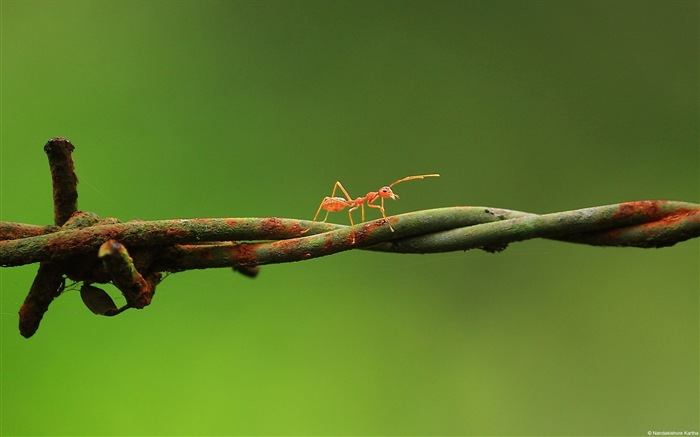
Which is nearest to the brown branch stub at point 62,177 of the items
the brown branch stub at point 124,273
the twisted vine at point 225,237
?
the twisted vine at point 225,237

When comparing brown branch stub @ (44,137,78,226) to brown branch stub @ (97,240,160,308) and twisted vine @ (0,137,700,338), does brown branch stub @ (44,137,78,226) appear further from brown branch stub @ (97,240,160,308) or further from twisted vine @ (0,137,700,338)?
brown branch stub @ (97,240,160,308)

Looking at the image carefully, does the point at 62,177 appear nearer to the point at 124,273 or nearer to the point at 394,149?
the point at 124,273

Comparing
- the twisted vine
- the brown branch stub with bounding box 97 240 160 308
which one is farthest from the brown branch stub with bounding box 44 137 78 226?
the brown branch stub with bounding box 97 240 160 308

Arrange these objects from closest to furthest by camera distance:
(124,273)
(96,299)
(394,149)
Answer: (124,273)
(96,299)
(394,149)

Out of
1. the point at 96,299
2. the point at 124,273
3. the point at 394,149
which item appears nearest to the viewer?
the point at 124,273

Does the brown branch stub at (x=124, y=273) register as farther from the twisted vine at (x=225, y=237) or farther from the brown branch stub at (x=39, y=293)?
the brown branch stub at (x=39, y=293)

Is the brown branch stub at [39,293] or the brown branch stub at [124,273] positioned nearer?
the brown branch stub at [124,273]

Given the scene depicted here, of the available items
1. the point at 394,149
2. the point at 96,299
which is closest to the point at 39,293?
the point at 96,299

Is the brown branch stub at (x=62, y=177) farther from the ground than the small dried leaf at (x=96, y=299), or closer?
farther from the ground
